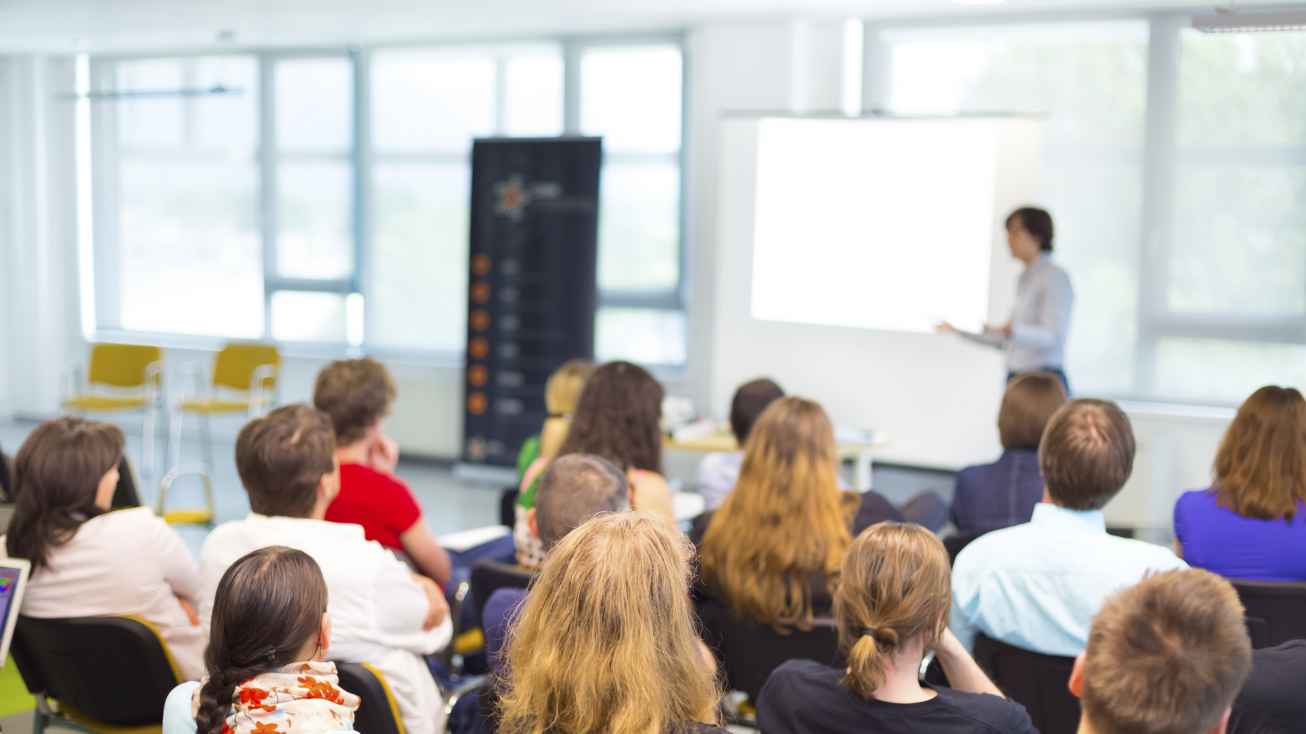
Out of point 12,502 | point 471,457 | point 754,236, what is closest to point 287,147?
point 471,457

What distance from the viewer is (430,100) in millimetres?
8148

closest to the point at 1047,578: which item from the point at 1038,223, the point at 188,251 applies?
the point at 1038,223

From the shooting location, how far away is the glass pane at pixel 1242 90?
5895mm

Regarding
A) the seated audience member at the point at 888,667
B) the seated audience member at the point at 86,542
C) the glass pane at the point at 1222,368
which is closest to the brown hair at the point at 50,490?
the seated audience member at the point at 86,542

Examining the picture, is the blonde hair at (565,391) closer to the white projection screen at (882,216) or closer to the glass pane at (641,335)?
the white projection screen at (882,216)

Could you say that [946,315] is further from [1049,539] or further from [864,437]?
[1049,539]

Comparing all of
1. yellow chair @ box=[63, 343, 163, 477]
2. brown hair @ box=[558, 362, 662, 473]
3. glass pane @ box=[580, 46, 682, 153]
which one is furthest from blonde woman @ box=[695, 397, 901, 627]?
yellow chair @ box=[63, 343, 163, 477]

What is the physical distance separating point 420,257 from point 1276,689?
6931mm

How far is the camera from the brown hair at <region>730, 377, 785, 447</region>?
3.57 m

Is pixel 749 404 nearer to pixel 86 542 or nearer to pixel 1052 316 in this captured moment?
pixel 86 542

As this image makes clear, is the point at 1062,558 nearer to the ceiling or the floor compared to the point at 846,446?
nearer to the ceiling

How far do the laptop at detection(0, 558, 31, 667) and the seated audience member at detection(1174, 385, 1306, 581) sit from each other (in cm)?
239

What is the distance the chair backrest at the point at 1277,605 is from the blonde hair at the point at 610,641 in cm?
140

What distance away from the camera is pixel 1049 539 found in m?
2.42
